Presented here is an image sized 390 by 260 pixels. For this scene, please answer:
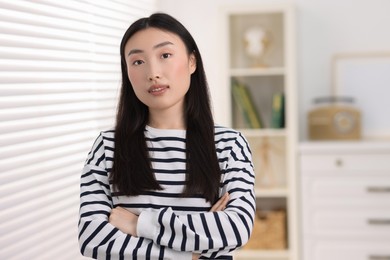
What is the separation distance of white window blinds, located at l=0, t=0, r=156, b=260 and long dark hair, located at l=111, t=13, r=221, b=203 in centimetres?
71

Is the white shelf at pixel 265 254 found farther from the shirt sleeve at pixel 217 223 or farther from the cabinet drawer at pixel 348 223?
the shirt sleeve at pixel 217 223

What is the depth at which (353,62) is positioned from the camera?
13.2ft

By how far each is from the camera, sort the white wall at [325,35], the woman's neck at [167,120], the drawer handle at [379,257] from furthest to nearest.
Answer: the white wall at [325,35] → the drawer handle at [379,257] → the woman's neck at [167,120]

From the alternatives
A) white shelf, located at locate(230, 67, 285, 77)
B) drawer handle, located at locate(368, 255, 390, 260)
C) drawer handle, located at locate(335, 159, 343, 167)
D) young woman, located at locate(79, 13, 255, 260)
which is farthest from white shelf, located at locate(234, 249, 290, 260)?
young woman, located at locate(79, 13, 255, 260)

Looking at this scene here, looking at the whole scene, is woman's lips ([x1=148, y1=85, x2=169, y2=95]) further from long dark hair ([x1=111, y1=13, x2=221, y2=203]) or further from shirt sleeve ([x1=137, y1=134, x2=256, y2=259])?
shirt sleeve ([x1=137, y1=134, x2=256, y2=259])

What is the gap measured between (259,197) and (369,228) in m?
0.70

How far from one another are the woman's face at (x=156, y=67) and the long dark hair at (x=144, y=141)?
0.03 metres

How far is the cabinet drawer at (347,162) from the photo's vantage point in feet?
11.8

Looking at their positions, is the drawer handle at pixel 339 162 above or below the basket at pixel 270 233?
above

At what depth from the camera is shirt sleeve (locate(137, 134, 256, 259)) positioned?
1409 millimetres

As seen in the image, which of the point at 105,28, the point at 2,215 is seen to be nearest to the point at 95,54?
the point at 105,28

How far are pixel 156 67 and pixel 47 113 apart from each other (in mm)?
1064

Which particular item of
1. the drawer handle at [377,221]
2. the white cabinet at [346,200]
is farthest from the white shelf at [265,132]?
the drawer handle at [377,221]

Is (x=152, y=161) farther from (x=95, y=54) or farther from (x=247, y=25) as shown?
(x=247, y=25)
